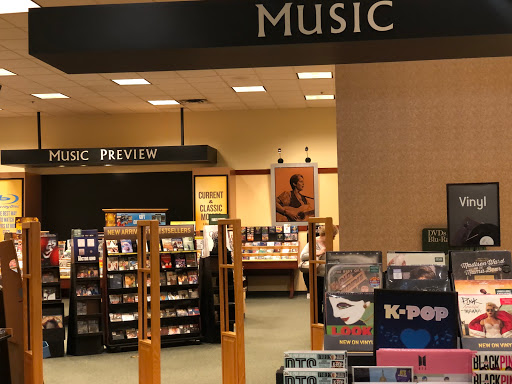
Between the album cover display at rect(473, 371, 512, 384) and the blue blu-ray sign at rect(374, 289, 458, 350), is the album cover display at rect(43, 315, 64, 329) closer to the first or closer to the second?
the blue blu-ray sign at rect(374, 289, 458, 350)

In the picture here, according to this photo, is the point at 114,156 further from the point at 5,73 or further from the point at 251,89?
the point at 5,73

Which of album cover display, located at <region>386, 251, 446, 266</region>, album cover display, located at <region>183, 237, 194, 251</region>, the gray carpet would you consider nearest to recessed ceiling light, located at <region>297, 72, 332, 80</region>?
album cover display, located at <region>183, 237, 194, 251</region>

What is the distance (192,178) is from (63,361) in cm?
668

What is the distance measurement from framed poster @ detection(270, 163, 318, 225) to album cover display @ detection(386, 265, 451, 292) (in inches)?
390

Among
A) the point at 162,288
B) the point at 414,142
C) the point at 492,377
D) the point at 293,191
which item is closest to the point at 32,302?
the point at 414,142

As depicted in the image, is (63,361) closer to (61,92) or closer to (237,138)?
(61,92)

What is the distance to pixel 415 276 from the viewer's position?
15.0 feet

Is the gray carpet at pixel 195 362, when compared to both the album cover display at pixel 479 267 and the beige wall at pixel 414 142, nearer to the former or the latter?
the beige wall at pixel 414 142

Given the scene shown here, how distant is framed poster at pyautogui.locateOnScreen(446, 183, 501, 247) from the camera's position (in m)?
5.84

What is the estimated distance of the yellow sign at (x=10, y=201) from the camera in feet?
49.5

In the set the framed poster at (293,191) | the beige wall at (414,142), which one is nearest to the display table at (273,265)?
the framed poster at (293,191)

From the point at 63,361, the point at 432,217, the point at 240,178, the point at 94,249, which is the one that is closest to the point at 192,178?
the point at 240,178

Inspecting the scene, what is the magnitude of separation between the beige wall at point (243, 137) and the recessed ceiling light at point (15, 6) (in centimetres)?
773

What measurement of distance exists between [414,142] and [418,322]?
337 cm
